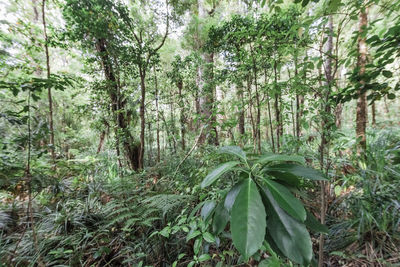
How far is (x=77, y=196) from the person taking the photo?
2342 millimetres

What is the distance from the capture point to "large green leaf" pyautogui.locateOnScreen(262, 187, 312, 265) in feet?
1.54

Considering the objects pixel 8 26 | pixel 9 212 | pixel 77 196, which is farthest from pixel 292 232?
pixel 8 26

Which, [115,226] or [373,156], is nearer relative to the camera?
[115,226]

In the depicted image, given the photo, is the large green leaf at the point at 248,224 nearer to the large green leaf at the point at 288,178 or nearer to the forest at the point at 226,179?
the forest at the point at 226,179

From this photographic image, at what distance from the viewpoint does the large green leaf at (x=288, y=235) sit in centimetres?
47

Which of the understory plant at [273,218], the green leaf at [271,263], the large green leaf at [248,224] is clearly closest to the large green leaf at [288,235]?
the understory plant at [273,218]

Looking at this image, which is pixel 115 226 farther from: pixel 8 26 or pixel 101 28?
pixel 8 26

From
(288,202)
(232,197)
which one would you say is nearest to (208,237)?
(232,197)

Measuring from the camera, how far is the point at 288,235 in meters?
0.50

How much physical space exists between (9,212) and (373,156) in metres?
5.30

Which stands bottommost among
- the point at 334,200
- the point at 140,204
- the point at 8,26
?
the point at 334,200

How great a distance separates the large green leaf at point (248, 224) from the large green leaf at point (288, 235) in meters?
0.11

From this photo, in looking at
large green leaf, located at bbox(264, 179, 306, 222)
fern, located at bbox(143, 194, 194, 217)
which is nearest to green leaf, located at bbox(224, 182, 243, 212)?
large green leaf, located at bbox(264, 179, 306, 222)

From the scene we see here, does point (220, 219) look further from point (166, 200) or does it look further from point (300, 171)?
point (166, 200)
